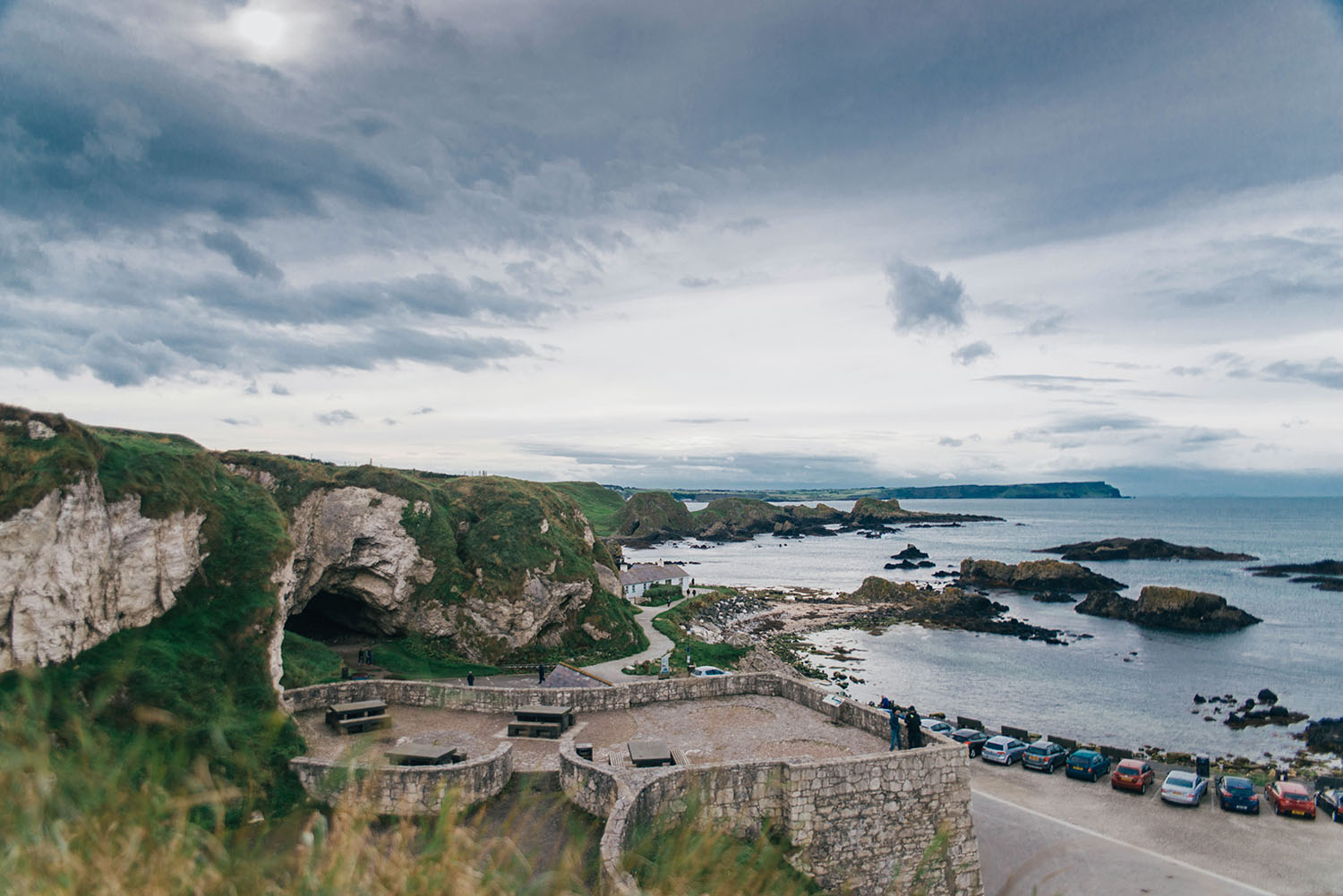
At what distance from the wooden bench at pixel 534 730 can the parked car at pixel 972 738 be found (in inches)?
768

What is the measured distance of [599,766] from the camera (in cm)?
1642

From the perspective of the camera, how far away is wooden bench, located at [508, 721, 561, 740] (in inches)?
823

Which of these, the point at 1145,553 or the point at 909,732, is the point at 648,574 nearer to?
the point at 909,732

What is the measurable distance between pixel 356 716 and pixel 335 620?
2513cm

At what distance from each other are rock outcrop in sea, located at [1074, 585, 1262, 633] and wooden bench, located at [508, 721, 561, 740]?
219 ft

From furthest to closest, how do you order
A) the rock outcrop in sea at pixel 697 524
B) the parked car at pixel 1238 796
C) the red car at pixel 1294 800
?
the rock outcrop in sea at pixel 697 524 → the parked car at pixel 1238 796 → the red car at pixel 1294 800

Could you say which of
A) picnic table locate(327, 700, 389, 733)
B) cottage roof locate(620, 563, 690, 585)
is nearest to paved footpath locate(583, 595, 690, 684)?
cottage roof locate(620, 563, 690, 585)

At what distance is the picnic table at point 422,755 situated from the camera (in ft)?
55.6

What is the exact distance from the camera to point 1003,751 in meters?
31.4

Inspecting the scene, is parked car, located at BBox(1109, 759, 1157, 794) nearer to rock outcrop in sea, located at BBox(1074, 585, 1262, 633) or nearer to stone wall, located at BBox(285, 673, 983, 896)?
stone wall, located at BBox(285, 673, 983, 896)

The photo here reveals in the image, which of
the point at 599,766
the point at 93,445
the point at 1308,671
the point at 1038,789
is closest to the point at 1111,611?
the point at 1308,671

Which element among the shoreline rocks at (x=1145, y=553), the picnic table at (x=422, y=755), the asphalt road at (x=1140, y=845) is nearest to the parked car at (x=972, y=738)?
the asphalt road at (x=1140, y=845)

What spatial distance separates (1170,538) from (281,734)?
170 meters

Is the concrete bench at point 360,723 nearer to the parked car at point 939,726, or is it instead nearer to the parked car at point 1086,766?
the parked car at point 939,726
